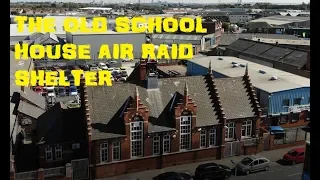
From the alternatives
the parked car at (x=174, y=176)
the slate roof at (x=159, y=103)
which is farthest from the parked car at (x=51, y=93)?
the parked car at (x=174, y=176)

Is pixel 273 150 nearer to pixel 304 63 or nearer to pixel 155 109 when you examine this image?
pixel 155 109

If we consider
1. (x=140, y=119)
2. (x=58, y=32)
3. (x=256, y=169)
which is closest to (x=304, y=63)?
(x=256, y=169)

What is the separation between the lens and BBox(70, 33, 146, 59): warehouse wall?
7894cm

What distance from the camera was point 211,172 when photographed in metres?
26.3

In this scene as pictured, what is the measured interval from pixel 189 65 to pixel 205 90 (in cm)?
2787

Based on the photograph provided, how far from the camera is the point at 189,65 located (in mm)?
58812

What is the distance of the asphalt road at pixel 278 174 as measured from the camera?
26.9 m

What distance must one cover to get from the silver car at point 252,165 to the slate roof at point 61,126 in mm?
12253

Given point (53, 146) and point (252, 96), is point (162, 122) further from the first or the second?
point (252, 96)

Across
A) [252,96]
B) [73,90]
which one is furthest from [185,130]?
[73,90]

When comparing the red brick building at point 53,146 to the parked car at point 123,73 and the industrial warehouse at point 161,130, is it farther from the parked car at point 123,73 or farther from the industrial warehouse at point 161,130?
the parked car at point 123,73

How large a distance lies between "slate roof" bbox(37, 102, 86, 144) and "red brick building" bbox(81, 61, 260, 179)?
1.66 m

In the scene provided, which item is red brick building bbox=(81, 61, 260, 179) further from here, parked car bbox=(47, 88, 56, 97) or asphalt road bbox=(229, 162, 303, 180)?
parked car bbox=(47, 88, 56, 97)

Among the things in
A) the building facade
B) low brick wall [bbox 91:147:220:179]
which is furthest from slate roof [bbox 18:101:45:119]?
the building facade
